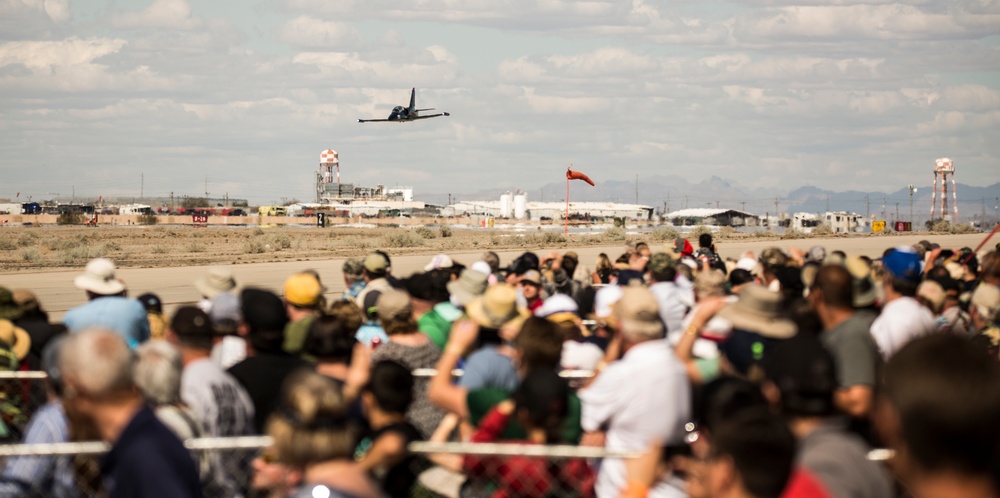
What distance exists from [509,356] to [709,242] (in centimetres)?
1052

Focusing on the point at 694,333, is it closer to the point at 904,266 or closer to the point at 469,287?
the point at 469,287

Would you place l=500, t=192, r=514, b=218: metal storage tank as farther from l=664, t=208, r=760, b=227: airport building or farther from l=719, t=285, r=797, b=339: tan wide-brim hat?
l=719, t=285, r=797, b=339: tan wide-brim hat

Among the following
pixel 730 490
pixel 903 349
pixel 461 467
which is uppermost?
pixel 903 349

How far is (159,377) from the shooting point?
5.60m

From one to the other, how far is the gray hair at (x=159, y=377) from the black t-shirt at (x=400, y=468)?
0.92m


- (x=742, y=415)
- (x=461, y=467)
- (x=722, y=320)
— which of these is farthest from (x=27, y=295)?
(x=742, y=415)

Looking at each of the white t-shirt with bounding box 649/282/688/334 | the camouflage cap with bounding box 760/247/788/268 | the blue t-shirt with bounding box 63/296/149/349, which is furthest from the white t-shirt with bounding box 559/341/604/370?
the camouflage cap with bounding box 760/247/788/268

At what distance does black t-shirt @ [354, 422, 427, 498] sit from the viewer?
571 cm

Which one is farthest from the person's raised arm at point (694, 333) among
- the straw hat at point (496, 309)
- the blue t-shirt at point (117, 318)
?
the blue t-shirt at point (117, 318)

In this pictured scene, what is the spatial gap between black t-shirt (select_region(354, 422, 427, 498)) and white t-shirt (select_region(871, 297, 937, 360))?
349 cm

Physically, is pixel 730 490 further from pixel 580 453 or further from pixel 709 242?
pixel 709 242

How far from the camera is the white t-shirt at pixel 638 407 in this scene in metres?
5.65

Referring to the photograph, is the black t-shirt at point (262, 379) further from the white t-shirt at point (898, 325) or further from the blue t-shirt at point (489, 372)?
the white t-shirt at point (898, 325)

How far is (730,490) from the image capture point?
399cm
